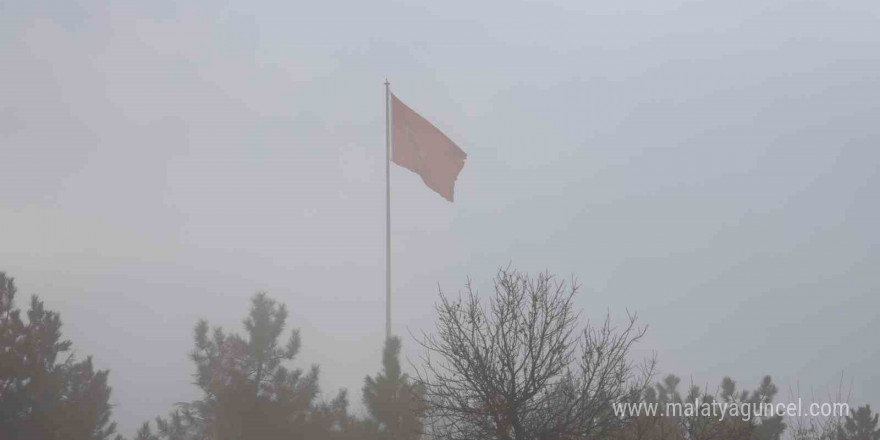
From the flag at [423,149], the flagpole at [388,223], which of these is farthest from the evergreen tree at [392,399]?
the flag at [423,149]

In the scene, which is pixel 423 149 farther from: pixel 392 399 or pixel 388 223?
pixel 392 399

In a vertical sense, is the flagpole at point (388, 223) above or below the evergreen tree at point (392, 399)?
above

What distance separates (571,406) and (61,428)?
10885 millimetres

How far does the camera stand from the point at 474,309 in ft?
48.0

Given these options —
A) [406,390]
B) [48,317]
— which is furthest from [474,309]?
[48,317]

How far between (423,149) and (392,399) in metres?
7.95

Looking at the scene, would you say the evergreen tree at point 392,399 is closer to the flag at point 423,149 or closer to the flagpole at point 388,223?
the flagpole at point 388,223

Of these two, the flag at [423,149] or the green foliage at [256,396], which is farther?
the flag at [423,149]

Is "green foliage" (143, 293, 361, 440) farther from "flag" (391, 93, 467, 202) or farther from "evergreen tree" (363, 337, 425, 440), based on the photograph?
"flag" (391, 93, 467, 202)

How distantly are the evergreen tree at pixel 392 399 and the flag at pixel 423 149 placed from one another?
545 centimetres

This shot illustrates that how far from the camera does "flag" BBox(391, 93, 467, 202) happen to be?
24734 mm

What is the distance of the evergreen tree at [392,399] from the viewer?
21041mm

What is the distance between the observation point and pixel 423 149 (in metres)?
25.1

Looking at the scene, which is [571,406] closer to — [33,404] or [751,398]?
[33,404]
